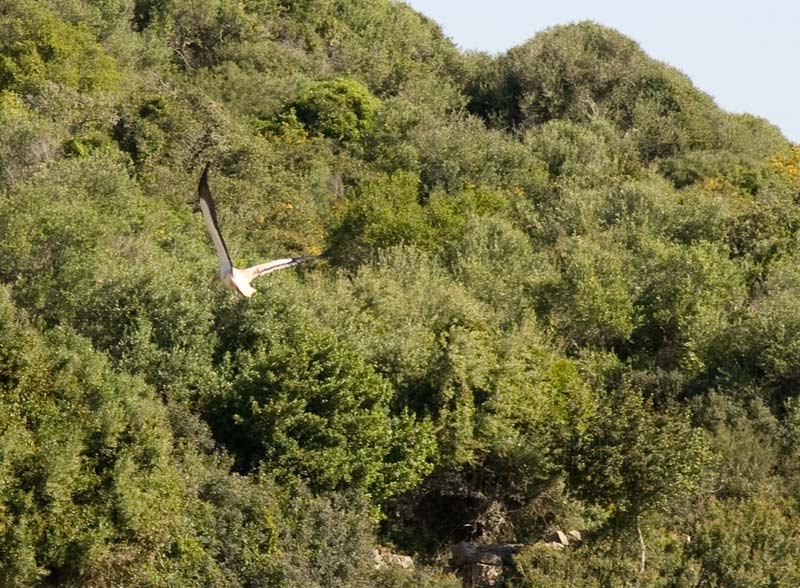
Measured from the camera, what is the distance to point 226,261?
26188 millimetres

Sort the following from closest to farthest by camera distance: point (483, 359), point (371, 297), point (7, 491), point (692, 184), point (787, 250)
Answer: point (7, 491) < point (483, 359) < point (371, 297) < point (787, 250) < point (692, 184)

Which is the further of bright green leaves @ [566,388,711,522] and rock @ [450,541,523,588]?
rock @ [450,541,523,588]

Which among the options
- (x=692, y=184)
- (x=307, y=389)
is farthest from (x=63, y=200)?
(x=692, y=184)

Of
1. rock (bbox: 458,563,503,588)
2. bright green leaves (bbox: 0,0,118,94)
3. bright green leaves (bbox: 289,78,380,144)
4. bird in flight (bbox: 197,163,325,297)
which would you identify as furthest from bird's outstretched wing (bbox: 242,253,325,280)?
bright green leaves (bbox: 289,78,380,144)

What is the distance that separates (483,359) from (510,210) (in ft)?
62.0

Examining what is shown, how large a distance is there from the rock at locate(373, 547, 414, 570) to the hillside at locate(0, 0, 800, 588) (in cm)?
42

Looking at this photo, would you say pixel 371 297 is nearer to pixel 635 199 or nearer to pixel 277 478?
pixel 277 478

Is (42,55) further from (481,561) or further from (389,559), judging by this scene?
(481,561)

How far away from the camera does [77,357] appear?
3300cm

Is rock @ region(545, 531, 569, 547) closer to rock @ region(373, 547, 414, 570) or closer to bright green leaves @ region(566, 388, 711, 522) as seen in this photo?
bright green leaves @ region(566, 388, 711, 522)

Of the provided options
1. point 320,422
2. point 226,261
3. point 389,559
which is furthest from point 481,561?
point 226,261

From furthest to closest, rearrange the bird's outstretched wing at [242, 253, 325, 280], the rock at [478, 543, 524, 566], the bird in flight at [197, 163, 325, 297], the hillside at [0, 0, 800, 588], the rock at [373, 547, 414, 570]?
the rock at [478, 543, 524, 566]
the rock at [373, 547, 414, 570]
the hillside at [0, 0, 800, 588]
the bird's outstretched wing at [242, 253, 325, 280]
the bird in flight at [197, 163, 325, 297]

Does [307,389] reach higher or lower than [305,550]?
higher

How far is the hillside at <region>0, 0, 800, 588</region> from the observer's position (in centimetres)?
3225
